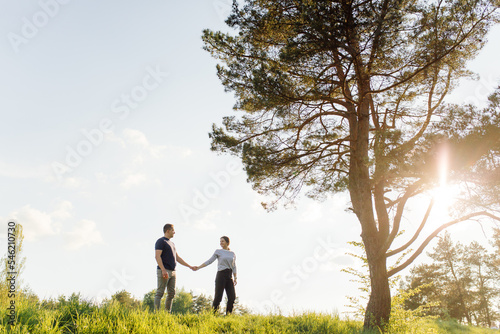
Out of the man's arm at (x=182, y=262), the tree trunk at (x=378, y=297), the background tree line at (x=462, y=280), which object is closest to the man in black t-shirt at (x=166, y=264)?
the man's arm at (x=182, y=262)

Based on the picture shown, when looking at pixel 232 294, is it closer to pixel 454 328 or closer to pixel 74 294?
pixel 74 294

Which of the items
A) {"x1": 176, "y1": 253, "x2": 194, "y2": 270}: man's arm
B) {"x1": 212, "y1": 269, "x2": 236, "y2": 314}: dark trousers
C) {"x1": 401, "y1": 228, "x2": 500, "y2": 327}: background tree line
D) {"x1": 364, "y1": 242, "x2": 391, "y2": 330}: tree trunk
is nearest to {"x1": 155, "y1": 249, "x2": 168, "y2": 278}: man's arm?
{"x1": 176, "y1": 253, "x2": 194, "y2": 270}: man's arm

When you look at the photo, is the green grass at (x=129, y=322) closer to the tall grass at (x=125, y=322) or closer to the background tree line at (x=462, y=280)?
the tall grass at (x=125, y=322)

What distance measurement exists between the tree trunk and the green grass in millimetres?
472

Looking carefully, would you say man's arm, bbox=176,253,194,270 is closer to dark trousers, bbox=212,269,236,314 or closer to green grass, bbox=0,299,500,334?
dark trousers, bbox=212,269,236,314

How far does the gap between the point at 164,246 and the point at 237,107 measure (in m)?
4.67

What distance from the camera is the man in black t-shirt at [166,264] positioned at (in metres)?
6.43

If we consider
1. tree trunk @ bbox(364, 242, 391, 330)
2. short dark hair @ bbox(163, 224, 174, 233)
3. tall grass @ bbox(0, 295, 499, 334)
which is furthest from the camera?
tree trunk @ bbox(364, 242, 391, 330)

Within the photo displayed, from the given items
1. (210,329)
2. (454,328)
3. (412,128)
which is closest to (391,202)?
(412,128)

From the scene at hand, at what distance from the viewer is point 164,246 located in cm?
664

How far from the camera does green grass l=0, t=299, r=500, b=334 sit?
3.83m

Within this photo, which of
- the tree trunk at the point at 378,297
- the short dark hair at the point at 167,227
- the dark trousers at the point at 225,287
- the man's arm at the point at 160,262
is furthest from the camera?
the tree trunk at the point at 378,297

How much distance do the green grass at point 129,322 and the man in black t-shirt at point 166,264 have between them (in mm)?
940

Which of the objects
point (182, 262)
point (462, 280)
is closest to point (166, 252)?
point (182, 262)
